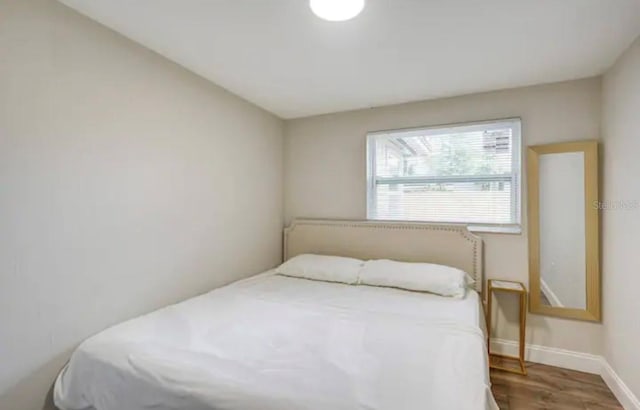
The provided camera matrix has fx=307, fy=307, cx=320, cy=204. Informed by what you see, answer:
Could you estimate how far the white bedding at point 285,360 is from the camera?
1.11m

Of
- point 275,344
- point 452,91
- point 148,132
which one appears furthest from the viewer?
point 452,91

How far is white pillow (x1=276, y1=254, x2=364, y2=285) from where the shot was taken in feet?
8.87

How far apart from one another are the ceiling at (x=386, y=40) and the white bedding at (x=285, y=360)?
1691 millimetres

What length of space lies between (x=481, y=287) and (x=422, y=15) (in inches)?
86.2

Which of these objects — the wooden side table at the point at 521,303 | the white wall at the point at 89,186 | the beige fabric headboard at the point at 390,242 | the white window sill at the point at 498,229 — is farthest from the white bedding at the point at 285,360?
the white window sill at the point at 498,229

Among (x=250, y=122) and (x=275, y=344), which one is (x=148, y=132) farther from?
(x=275, y=344)

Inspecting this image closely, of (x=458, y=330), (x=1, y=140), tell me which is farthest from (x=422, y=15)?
(x=1, y=140)

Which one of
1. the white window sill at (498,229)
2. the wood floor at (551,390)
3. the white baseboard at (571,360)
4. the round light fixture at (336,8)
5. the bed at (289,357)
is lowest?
the wood floor at (551,390)

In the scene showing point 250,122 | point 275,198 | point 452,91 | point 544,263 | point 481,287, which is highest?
point 452,91

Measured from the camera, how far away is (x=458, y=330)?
5.43ft

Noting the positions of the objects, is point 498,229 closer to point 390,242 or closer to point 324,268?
point 390,242

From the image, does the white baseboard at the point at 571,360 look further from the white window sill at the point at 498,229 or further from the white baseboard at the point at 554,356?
the white window sill at the point at 498,229

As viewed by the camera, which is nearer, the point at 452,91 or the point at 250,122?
the point at 452,91

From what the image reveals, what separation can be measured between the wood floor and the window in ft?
3.72
